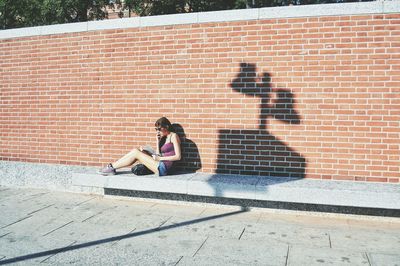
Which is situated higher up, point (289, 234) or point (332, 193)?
point (332, 193)

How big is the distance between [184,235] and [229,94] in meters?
2.45

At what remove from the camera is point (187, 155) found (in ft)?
20.4

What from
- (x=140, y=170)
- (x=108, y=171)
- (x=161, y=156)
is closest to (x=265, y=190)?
(x=161, y=156)

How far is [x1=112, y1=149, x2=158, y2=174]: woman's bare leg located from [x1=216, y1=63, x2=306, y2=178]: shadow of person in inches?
42.9

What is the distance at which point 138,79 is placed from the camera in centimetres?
648

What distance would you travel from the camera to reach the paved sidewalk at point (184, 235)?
388cm

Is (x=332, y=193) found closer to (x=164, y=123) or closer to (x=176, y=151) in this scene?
(x=176, y=151)

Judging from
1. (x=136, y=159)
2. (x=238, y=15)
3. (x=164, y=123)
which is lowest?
(x=136, y=159)

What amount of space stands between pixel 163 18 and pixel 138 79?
1155mm

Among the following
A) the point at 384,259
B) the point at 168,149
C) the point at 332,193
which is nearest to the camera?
the point at 384,259

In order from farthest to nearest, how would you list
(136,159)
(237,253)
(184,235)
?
(136,159) → (184,235) → (237,253)

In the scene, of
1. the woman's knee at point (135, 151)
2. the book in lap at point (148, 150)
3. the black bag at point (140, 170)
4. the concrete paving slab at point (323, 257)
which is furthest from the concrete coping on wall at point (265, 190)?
the concrete paving slab at point (323, 257)

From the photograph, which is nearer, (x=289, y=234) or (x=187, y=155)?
(x=289, y=234)

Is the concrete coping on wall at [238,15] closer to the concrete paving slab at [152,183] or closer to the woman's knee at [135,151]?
the woman's knee at [135,151]
